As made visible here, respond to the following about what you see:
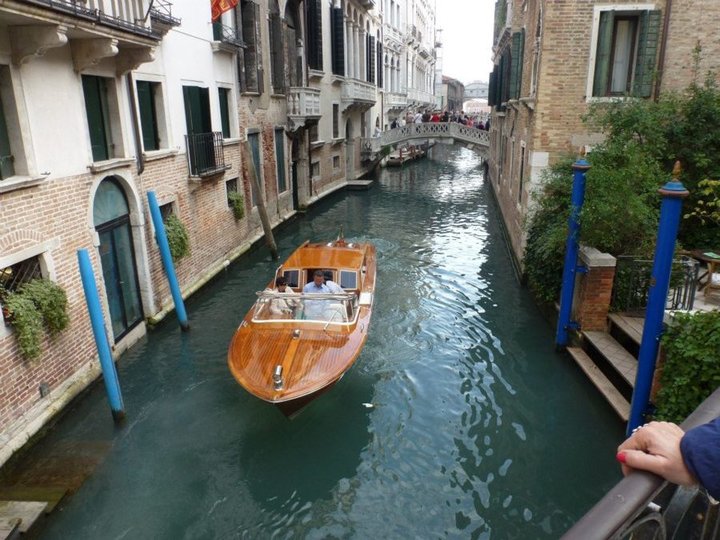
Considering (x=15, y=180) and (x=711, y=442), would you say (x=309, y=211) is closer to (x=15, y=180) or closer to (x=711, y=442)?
(x=15, y=180)

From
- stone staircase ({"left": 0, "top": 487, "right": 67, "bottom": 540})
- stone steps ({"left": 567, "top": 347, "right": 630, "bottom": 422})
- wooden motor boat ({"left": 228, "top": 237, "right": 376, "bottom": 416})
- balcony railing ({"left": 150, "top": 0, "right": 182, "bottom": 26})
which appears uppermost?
balcony railing ({"left": 150, "top": 0, "right": 182, "bottom": 26})

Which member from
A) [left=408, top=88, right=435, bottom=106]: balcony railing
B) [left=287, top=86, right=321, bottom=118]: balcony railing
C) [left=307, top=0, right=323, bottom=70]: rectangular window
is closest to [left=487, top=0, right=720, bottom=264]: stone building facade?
[left=287, top=86, right=321, bottom=118]: balcony railing

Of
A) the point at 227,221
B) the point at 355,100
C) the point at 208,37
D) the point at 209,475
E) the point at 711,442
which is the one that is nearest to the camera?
the point at 711,442

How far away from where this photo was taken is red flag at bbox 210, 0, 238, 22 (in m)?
11.1

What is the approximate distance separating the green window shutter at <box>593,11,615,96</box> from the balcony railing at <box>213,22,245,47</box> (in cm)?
761

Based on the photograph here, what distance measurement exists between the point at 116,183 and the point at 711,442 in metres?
8.74

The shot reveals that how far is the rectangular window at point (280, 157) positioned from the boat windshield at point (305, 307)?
10021 millimetres

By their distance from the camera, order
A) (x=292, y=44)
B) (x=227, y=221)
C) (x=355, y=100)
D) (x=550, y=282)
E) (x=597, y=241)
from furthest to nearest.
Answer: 1. (x=355, y=100)
2. (x=292, y=44)
3. (x=227, y=221)
4. (x=550, y=282)
5. (x=597, y=241)

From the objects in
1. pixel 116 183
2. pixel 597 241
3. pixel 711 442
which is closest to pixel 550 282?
pixel 597 241

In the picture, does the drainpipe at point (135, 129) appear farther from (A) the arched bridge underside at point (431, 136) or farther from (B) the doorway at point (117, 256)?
(A) the arched bridge underside at point (431, 136)

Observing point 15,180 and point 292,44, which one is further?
point 292,44

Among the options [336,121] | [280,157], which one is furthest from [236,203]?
[336,121]

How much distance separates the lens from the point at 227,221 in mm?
13031

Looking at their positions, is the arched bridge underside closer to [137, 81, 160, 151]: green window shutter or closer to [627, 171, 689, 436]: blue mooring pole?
[137, 81, 160, 151]: green window shutter
